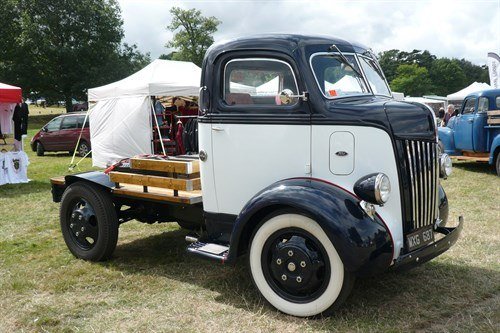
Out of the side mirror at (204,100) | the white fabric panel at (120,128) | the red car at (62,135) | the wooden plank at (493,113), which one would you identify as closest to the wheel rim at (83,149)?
the red car at (62,135)

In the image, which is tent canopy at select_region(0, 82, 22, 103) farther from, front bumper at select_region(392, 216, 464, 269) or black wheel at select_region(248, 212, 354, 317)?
front bumper at select_region(392, 216, 464, 269)

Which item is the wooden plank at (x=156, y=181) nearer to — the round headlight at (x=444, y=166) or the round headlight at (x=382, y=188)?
the round headlight at (x=382, y=188)

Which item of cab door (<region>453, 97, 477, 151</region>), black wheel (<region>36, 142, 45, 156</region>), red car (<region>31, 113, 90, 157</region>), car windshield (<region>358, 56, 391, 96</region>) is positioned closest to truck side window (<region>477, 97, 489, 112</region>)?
cab door (<region>453, 97, 477, 151</region>)

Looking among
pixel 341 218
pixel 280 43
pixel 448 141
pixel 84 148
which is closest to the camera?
pixel 341 218

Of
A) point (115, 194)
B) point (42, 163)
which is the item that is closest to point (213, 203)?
point (115, 194)

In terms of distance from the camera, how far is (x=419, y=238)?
3.73 meters

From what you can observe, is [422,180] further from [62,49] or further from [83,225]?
[62,49]

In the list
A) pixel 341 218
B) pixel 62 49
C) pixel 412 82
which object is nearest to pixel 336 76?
pixel 341 218

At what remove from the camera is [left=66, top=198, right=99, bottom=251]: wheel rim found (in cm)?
505

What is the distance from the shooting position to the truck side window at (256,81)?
3.87m

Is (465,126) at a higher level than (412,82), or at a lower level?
lower

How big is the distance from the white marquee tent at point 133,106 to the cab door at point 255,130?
8.26m

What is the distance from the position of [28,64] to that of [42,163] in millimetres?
25445

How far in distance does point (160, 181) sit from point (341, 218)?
1.93 metres
